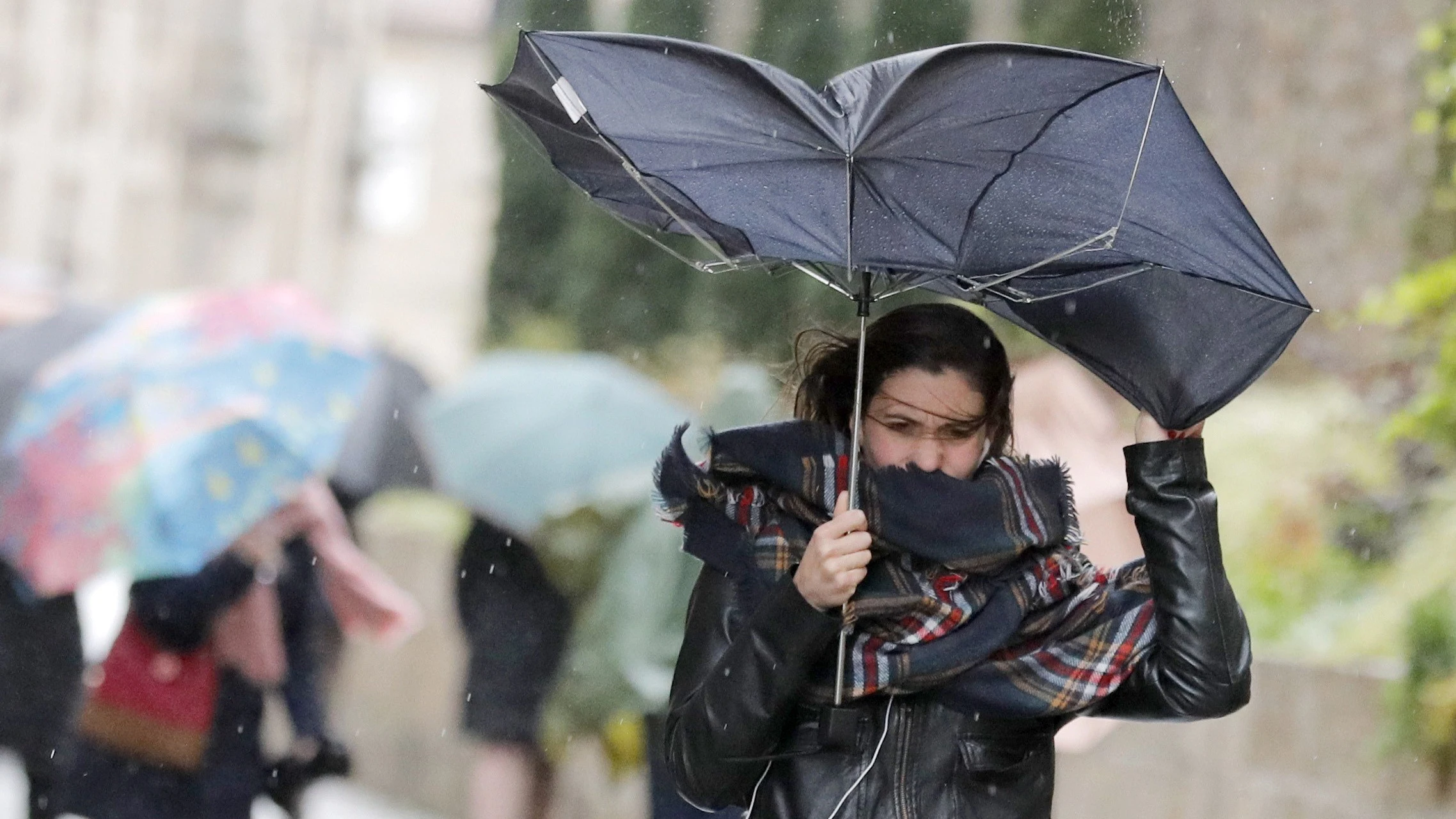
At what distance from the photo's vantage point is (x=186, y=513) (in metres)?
6.09

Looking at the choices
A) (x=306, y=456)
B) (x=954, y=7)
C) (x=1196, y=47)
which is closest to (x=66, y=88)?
(x=954, y=7)

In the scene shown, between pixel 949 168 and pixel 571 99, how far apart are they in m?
0.50

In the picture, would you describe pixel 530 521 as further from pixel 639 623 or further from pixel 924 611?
pixel 924 611

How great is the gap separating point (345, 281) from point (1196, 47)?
9.20 m

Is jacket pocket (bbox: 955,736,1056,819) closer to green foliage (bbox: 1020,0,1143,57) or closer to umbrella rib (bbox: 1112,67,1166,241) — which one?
umbrella rib (bbox: 1112,67,1166,241)

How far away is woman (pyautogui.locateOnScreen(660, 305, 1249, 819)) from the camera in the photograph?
2553 millimetres

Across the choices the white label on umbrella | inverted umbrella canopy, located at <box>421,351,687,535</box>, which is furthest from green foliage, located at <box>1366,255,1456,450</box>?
the white label on umbrella

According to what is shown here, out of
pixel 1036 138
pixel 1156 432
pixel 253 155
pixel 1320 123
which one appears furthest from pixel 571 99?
pixel 253 155

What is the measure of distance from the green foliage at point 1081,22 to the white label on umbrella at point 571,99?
1038 cm

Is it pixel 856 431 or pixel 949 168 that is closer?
pixel 949 168

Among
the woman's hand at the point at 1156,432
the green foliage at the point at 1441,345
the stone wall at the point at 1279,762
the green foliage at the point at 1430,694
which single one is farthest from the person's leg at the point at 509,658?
the woman's hand at the point at 1156,432

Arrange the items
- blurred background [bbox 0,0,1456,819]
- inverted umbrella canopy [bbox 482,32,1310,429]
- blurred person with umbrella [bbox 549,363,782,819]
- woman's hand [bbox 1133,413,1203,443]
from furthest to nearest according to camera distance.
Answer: blurred background [bbox 0,0,1456,819] → blurred person with umbrella [bbox 549,363,782,819] → woman's hand [bbox 1133,413,1203,443] → inverted umbrella canopy [bbox 482,32,1310,429]

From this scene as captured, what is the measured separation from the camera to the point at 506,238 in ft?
51.0

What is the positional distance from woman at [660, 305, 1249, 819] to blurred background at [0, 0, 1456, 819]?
2.04 ft
